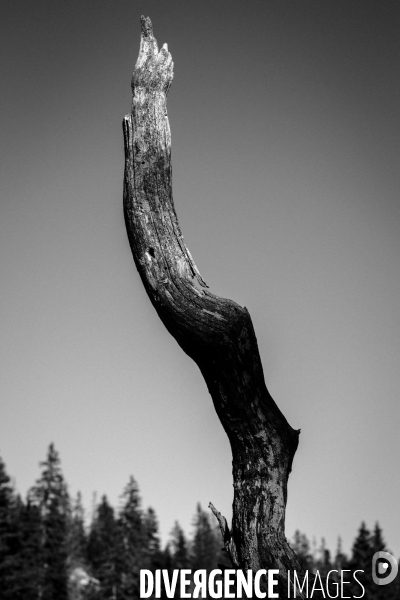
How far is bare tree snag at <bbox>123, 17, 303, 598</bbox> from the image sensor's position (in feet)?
28.8

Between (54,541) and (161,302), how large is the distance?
72.9m

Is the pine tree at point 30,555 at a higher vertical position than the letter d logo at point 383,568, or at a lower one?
higher

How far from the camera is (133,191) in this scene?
957 centimetres

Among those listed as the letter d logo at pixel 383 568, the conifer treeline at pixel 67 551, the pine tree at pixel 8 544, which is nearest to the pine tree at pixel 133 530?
the conifer treeline at pixel 67 551

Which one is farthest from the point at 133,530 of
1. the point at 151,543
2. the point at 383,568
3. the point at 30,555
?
the point at 383,568

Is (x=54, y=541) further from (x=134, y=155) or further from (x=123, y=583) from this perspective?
(x=134, y=155)

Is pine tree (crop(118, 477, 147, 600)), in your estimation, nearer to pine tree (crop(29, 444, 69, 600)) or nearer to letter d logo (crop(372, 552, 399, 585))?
pine tree (crop(29, 444, 69, 600))

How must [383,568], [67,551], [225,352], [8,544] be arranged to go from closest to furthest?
[225,352], [383,568], [8,544], [67,551]

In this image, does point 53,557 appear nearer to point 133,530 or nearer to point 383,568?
point 133,530

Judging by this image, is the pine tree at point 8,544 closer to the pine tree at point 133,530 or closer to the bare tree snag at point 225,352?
the pine tree at point 133,530

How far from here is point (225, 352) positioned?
895cm

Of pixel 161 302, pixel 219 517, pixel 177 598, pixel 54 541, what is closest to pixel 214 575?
pixel 219 517

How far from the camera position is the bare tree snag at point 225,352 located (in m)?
8.79

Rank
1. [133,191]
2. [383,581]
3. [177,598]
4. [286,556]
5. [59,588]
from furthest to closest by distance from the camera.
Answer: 1. [177,598]
2. [59,588]
3. [383,581]
4. [133,191]
5. [286,556]
